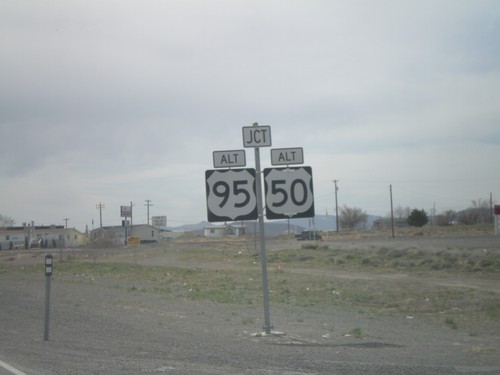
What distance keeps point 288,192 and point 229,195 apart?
113 cm

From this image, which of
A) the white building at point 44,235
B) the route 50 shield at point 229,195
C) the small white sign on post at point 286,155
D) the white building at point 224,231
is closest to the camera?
the small white sign on post at point 286,155

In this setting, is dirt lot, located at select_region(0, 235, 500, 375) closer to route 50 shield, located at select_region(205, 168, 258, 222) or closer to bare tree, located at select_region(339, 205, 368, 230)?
route 50 shield, located at select_region(205, 168, 258, 222)

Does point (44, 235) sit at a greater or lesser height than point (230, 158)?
lesser

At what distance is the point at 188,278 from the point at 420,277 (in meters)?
11.3

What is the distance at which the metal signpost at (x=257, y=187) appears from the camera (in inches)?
459

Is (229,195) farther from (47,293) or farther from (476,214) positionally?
(476,214)

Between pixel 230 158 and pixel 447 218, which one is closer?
pixel 230 158

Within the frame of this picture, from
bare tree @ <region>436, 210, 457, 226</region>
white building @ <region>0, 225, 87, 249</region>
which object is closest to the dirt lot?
white building @ <region>0, 225, 87, 249</region>

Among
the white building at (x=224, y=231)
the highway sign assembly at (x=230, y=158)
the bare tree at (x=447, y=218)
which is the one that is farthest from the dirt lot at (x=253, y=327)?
the bare tree at (x=447, y=218)

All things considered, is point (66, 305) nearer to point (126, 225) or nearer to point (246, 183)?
point (246, 183)

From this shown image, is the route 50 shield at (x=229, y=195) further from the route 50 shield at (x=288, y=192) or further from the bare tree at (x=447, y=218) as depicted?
the bare tree at (x=447, y=218)

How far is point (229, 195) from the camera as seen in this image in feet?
38.6

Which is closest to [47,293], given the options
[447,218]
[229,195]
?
[229,195]

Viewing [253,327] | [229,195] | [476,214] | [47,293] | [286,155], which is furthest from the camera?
[476,214]
